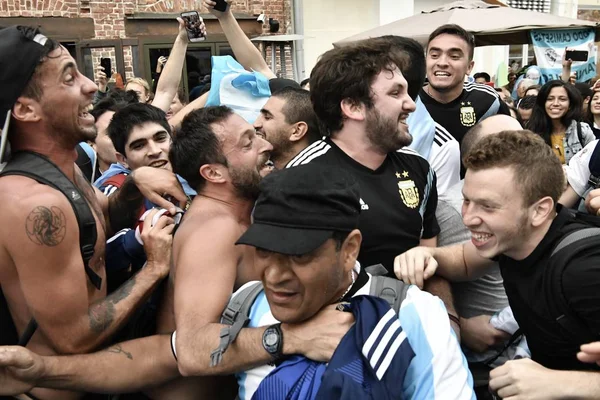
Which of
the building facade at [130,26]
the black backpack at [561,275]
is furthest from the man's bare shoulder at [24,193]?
the building facade at [130,26]

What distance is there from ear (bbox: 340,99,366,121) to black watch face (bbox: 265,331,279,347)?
3.68 feet

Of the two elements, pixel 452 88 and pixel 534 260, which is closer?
pixel 534 260

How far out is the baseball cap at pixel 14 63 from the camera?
2053mm

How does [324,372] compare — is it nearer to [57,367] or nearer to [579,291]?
[579,291]

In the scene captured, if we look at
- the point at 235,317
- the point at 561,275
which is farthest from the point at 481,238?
the point at 235,317

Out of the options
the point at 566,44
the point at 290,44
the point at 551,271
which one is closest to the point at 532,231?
the point at 551,271

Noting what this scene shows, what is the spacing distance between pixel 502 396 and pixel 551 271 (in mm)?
438

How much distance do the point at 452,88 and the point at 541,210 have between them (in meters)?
2.27

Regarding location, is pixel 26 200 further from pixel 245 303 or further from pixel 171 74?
pixel 171 74

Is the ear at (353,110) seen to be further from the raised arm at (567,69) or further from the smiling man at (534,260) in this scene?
the raised arm at (567,69)

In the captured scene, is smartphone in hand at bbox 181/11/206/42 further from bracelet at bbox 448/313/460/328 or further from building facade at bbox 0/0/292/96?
building facade at bbox 0/0/292/96

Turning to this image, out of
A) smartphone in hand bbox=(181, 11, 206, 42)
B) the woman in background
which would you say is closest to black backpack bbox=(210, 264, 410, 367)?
smartphone in hand bbox=(181, 11, 206, 42)

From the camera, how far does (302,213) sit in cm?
161

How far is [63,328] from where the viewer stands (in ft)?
6.63
